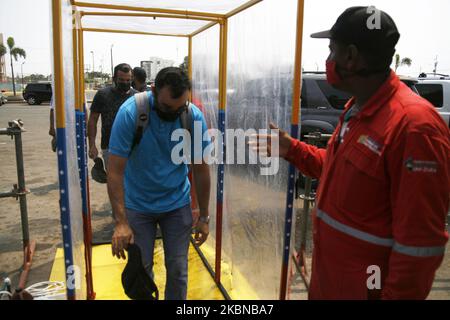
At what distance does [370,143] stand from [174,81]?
127 centimetres

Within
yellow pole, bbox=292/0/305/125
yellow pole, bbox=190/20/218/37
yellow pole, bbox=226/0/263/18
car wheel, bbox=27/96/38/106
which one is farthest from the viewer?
car wheel, bbox=27/96/38/106

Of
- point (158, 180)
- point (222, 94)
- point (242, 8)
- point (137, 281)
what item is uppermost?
point (242, 8)

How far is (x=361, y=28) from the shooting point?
1516 mm

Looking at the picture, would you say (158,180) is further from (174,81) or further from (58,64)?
(58,64)

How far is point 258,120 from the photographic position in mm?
2908

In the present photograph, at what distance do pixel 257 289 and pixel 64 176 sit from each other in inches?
75.1

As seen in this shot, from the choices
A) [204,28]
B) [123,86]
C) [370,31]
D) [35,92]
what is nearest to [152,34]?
[123,86]

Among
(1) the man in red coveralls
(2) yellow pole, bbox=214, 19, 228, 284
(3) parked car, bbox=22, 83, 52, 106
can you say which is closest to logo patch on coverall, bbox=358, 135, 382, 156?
(1) the man in red coveralls

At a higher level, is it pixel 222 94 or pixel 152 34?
pixel 152 34

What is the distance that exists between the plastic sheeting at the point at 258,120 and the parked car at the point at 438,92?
22.7 ft

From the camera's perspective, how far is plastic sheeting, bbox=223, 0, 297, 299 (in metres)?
2.55

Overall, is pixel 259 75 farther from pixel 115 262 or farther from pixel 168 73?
pixel 115 262

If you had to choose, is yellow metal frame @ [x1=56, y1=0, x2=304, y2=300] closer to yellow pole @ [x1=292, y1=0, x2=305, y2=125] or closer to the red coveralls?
yellow pole @ [x1=292, y1=0, x2=305, y2=125]

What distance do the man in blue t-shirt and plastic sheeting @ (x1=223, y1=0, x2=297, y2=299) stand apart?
0.50 metres
